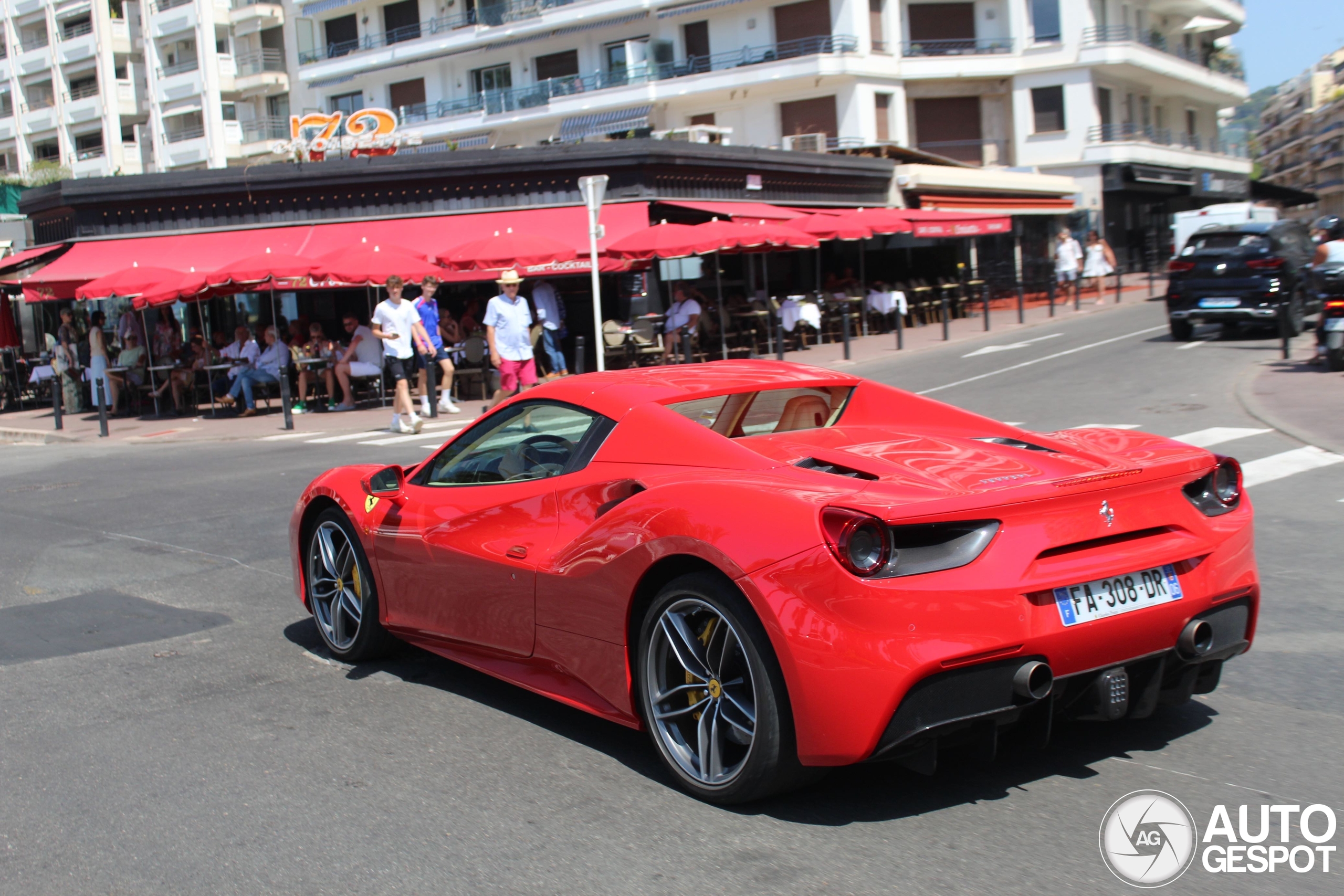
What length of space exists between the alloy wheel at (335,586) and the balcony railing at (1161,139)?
154 feet

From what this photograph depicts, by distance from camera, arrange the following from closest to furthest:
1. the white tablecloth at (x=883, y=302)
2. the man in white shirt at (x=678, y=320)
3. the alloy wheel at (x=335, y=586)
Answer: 1. the alloy wheel at (x=335, y=586)
2. the man in white shirt at (x=678, y=320)
3. the white tablecloth at (x=883, y=302)

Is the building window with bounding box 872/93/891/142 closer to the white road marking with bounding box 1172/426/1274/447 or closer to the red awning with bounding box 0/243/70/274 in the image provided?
the red awning with bounding box 0/243/70/274

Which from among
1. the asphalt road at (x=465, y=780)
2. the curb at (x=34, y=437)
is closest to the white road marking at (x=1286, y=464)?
the asphalt road at (x=465, y=780)

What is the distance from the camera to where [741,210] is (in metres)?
25.8

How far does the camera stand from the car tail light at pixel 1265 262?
1930cm

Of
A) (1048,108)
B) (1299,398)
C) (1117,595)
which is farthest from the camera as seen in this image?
(1048,108)

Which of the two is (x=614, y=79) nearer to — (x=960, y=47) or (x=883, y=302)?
(x=960, y=47)

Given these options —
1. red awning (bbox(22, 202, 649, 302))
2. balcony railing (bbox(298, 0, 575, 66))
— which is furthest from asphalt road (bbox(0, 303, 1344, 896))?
balcony railing (bbox(298, 0, 575, 66))

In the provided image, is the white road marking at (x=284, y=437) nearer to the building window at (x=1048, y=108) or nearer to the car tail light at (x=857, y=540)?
the car tail light at (x=857, y=540)

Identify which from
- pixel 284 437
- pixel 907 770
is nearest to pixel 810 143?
pixel 284 437

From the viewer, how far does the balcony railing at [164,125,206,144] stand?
64.6m

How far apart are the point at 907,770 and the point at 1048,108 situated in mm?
48526

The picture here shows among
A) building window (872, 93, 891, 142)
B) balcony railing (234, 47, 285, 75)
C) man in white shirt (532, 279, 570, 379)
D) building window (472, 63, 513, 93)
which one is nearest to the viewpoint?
man in white shirt (532, 279, 570, 379)

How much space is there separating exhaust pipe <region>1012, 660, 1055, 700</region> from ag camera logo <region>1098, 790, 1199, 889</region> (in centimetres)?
43
